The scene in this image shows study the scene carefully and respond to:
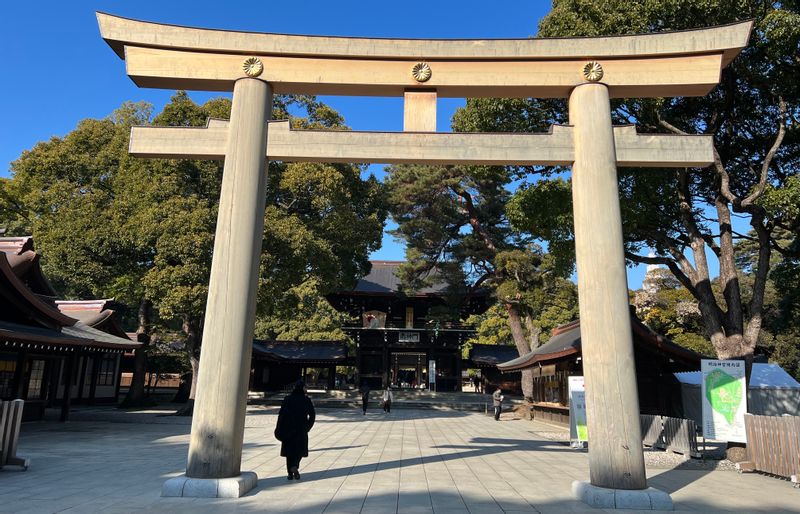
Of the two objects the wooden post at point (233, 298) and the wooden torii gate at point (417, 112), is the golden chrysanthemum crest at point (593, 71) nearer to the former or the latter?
the wooden torii gate at point (417, 112)

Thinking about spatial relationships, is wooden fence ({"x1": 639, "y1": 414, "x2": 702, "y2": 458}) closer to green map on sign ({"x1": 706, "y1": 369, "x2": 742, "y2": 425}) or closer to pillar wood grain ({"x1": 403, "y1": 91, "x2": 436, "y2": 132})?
green map on sign ({"x1": 706, "y1": 369, "x2": 742, "y2": 425})

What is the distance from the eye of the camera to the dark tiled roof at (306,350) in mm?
33375

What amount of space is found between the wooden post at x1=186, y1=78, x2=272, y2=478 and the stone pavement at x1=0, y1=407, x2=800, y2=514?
2.57 feet

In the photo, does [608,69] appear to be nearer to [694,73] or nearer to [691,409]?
[694,73]

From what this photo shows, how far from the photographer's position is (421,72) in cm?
803

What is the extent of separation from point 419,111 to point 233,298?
4.07 m

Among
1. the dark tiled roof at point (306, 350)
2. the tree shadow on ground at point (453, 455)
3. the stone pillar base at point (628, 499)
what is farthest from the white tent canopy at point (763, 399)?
the dark tiled roof at point (306, 350)

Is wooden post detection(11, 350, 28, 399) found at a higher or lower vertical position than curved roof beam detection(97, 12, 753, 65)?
lower

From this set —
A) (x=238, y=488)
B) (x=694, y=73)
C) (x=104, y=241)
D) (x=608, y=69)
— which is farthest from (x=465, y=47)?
(x=104, y=241)

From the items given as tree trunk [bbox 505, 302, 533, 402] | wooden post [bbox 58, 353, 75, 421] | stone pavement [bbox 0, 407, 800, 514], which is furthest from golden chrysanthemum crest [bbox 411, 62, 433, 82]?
tree trunk [bbox 505, 302, 533, 402]

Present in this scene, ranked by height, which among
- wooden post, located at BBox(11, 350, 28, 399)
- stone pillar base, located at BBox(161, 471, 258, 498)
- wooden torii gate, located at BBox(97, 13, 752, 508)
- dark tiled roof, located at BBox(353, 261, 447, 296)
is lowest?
stone pillar base, located at BBox(161, 471, 258, 498)

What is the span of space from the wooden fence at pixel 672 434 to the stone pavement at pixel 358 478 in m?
1.39

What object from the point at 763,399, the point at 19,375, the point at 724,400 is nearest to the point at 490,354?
the point at 763,399

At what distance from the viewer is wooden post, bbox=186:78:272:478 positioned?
6.76m
